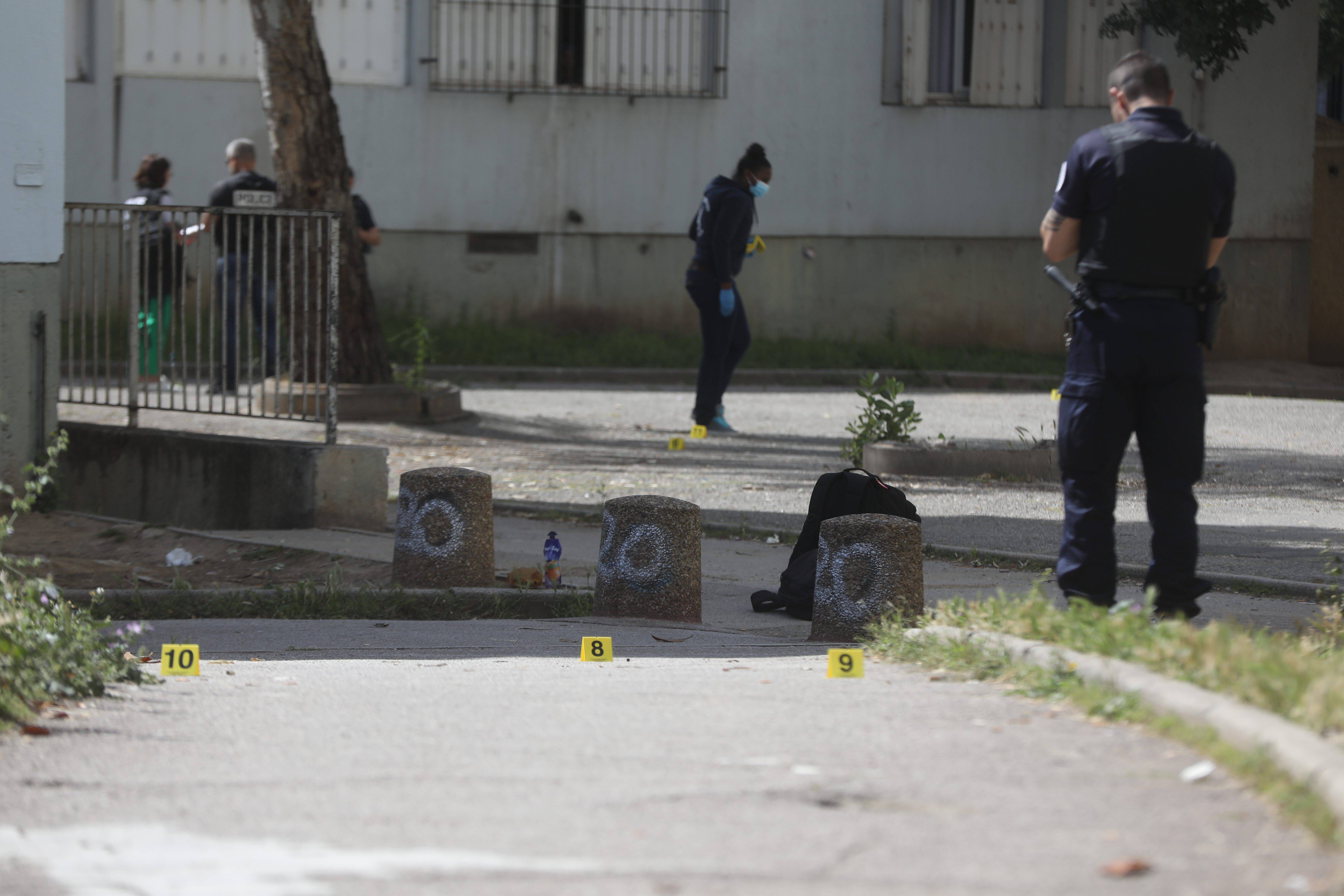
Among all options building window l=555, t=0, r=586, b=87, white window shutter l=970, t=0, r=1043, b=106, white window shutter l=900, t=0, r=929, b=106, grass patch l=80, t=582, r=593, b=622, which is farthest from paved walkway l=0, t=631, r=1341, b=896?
white window shutter l=970, t=0, r=1043, b=106

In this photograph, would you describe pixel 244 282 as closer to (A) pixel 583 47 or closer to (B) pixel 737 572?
(B) pixel 737 572

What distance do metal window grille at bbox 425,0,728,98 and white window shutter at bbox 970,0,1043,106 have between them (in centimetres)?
324

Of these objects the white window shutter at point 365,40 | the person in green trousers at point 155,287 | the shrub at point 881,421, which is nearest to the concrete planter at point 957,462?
the shrub at point 881,421

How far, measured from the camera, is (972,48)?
19.7 meters

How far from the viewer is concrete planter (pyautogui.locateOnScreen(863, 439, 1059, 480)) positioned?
10547 millimetres

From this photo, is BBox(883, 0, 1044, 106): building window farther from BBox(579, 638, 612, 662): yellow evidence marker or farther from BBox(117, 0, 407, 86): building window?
BBox(579, 638, 612, 662): yellow evidence marker

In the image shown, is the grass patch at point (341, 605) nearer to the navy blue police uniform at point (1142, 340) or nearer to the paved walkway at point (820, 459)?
the paved walkway at point (820, 459)

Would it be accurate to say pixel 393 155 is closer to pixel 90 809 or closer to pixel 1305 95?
pixel 1305 95

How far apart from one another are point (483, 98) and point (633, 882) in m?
17.2

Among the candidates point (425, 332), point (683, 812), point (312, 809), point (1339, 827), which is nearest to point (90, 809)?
point (312, 809)

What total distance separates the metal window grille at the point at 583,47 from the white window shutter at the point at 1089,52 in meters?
4.36

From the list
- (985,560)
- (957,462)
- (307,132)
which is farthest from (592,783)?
(307,132)

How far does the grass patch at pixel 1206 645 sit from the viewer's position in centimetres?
372

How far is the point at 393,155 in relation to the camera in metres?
19.1
